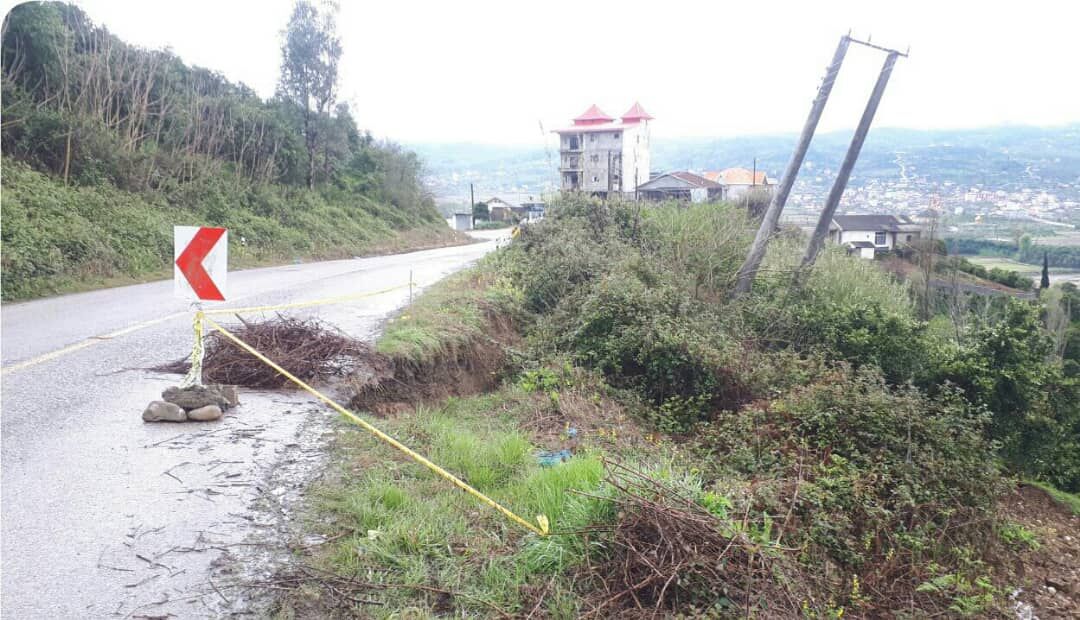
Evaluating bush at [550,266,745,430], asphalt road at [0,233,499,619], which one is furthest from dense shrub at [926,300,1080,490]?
asphalt road at [0,233,499,619]

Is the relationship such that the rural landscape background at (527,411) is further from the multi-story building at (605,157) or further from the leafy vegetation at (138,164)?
the multi-story building at (605,157)

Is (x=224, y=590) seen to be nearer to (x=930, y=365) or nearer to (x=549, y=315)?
(x=549, y=315)

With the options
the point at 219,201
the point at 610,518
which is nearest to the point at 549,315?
the point at 610,518

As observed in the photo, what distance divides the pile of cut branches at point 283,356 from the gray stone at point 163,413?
115cm

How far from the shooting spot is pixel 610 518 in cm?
398

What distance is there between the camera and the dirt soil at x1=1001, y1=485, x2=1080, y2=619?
20.3 ft

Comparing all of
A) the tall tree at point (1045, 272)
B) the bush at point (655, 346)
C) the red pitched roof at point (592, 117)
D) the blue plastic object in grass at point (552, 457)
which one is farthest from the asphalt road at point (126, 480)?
the red pitched roof at point (592, 117)

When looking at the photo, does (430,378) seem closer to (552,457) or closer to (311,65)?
(552,457)

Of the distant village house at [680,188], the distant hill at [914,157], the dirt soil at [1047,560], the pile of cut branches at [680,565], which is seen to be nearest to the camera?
the pile of cut branches at [680,565]

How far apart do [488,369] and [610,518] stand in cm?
582

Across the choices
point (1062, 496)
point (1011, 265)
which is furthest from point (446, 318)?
point (1011, 265)

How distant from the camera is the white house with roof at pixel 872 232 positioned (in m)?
18.7

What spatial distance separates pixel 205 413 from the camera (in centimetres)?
558

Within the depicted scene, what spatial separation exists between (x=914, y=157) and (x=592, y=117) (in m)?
16.9
